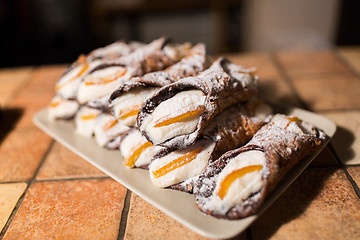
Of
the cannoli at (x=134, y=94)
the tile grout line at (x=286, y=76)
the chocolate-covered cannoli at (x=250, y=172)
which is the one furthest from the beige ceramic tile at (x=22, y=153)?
the tile grout line at (x=286, y=76)

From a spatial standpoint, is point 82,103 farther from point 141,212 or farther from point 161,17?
point 161,17

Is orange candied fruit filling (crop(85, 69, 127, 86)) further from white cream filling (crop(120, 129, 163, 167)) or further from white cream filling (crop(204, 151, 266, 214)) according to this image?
white cream filling (crop(204, 151, 266, 214))

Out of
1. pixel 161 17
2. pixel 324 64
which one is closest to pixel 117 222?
pixel 324 64

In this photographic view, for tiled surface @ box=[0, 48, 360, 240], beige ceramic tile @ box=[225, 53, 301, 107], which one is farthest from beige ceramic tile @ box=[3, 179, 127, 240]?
beige ceramic tile @ box=[225, 53, 301, 107]

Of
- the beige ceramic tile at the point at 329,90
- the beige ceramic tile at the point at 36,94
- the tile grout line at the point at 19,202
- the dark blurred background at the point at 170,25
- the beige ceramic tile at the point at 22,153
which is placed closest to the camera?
the tile grout line at the point at 19,202

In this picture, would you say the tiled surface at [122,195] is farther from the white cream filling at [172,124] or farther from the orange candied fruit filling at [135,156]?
the white cream filling at [172,124]
